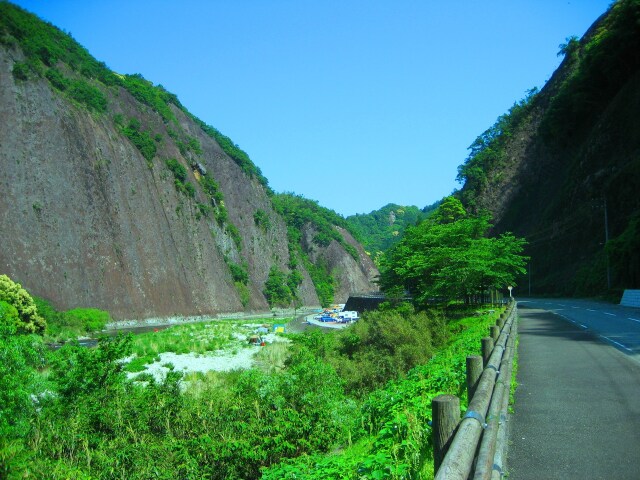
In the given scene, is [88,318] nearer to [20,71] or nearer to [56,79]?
[20,71]

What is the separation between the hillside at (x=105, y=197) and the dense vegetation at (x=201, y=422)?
1625 inches

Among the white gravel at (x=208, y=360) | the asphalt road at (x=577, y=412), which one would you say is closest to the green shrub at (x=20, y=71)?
the white gravel at (x=208, y=360)

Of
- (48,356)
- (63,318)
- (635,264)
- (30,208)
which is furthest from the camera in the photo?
(30,208)

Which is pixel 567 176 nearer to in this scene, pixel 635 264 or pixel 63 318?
pixel 635 264

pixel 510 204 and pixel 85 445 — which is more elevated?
pixel 510 204

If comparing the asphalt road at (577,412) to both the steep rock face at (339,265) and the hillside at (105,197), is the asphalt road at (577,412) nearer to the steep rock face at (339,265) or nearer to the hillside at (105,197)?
the hillside at (105,197)

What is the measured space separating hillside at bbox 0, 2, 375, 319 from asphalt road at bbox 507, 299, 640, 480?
166 ft

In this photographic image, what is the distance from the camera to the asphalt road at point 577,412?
598 centimetres

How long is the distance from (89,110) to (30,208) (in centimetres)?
2009

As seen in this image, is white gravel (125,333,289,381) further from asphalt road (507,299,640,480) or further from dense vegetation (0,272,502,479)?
asphalt road (507,299,640,480)

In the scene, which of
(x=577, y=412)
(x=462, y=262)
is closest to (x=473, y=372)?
(x=577, y=412)

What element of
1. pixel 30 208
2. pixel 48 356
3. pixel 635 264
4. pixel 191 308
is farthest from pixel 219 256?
pixel 48 356

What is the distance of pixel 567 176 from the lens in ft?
188

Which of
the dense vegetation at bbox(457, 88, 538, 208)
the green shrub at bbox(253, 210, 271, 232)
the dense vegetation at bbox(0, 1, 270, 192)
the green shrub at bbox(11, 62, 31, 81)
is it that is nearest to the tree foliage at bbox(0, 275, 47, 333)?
the green shrub at bbox(11, 62, 31, 81)
